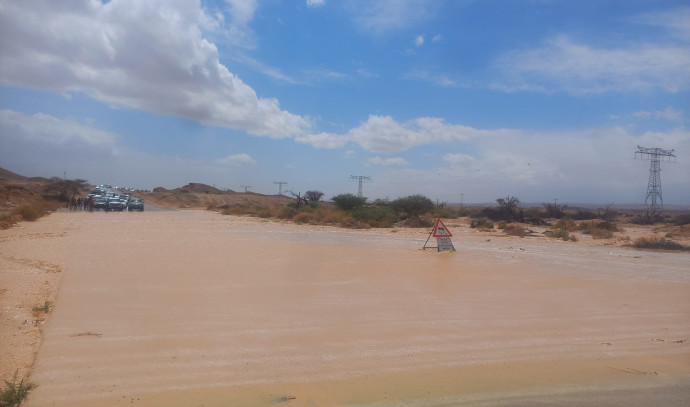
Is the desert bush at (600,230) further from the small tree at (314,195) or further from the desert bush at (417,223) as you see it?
the small tree at (314,195)

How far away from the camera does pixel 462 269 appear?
1464 cm

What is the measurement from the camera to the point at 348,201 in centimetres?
→ 4850

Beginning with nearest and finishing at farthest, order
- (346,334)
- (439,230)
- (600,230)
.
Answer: (346,334), (439,230), (600,230)

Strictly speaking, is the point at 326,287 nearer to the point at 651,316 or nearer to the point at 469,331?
the point at 469,331

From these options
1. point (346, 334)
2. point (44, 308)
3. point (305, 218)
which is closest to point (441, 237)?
point (346, 334)

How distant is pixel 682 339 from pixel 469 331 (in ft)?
10.6

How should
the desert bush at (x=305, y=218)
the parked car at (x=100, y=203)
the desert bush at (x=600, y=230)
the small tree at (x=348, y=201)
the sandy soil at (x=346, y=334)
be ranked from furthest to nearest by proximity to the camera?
the parked car at (x=100, y=203) → the small tree at (x=348, y=201) → the desert bush at (x=305, y=218) → the desert bush at (x=600, y=230) → the sandy soil at (x=346, y=334)

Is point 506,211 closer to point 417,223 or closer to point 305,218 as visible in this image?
point 417,223

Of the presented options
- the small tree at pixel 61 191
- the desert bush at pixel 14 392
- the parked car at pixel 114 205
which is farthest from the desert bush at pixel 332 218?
the small tree at pixel 61 191

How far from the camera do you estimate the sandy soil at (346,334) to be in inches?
213

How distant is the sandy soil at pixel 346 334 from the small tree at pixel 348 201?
33710mm

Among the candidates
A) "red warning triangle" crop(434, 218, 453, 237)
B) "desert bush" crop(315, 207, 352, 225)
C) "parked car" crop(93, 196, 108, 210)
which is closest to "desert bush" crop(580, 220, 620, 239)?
"desert bush" crop(315, 207, 352, 225)

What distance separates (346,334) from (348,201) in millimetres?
41061

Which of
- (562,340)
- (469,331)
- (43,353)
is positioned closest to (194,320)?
(43,353)
